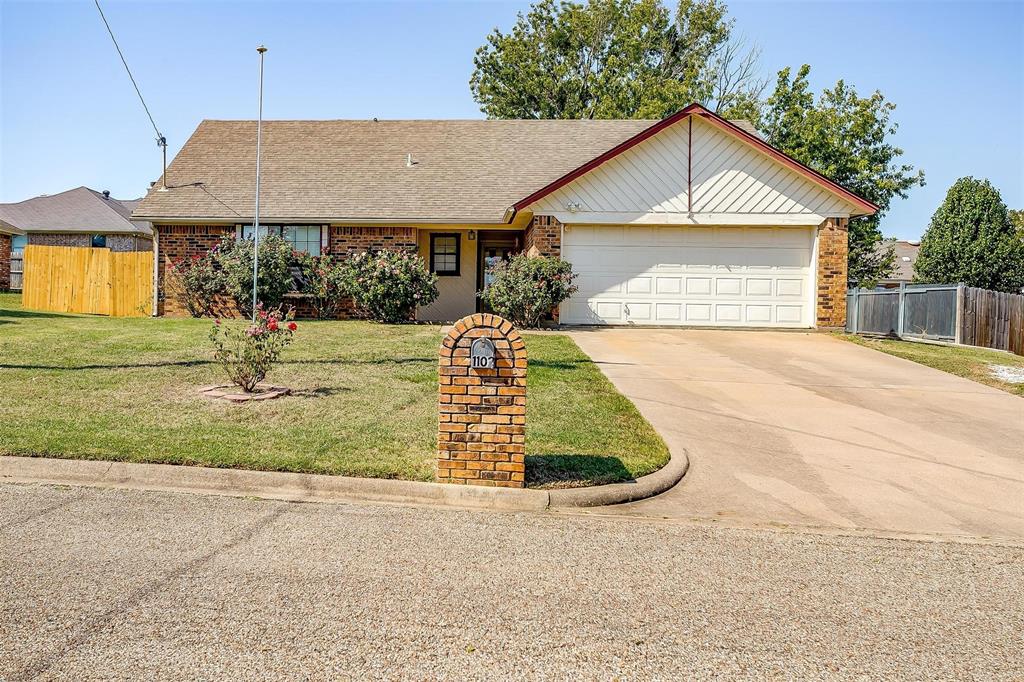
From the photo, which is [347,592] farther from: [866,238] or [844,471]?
[866,238]

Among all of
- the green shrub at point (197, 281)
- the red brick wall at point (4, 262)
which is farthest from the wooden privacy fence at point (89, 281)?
the red brick wall at point (4, 262)

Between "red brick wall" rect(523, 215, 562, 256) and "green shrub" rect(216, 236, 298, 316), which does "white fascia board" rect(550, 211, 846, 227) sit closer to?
"red brick wall" rect(523, 215, 562, 256)

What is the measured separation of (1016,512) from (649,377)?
556cm

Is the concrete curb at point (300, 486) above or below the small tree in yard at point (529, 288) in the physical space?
below

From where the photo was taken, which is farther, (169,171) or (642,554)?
(169,171)

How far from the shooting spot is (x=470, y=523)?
507cm

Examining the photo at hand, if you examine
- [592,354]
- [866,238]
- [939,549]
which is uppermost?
[866,238]

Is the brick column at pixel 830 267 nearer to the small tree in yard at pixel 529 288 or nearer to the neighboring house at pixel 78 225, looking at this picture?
the small tree in yard at pixel 529 288

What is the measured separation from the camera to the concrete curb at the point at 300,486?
18.3ft

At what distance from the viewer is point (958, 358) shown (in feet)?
44.9

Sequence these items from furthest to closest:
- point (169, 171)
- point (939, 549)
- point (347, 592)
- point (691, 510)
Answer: point (169, 171) → point (691, 510) → point (939, 549) → point (347, 592)

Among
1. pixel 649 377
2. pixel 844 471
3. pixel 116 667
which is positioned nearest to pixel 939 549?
pixel 844 471

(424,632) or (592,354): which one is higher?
(592,354)

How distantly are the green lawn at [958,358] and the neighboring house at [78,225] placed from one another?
96.2 ft
